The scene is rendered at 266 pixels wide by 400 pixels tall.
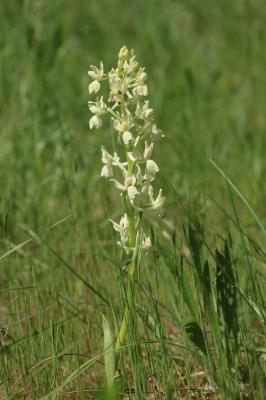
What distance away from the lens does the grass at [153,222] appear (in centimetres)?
245

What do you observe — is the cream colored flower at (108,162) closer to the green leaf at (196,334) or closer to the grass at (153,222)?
the grass at (153,222)

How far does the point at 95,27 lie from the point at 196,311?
14.2 feet

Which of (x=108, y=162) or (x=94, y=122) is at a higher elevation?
(x=94, y=122)

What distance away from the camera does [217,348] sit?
2465mm

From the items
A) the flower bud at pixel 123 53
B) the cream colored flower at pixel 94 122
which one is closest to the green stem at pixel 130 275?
the cream colored flower at pixel 94 122

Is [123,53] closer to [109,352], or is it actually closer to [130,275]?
[130,275]

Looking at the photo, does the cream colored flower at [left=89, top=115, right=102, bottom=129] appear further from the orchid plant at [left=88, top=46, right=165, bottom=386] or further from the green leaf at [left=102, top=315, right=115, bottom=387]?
the green leaf at [left=102, top=315, right=115, bottom=387]

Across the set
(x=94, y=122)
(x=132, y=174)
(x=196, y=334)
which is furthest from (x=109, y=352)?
(x=94, y=122)

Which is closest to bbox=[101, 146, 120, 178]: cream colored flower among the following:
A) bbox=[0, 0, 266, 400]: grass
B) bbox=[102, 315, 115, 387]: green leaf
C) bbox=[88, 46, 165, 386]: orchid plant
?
bbox=[88, 46, 165, 386]: orchid plant

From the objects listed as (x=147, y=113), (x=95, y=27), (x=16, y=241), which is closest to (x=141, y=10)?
(x=95, y=27)

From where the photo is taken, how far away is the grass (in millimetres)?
2447

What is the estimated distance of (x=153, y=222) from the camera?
3.67 meters

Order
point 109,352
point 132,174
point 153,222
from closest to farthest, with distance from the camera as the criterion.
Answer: point 109,352, point 132,174, point 153,222

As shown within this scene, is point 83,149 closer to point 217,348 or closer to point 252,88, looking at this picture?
point 252,88
